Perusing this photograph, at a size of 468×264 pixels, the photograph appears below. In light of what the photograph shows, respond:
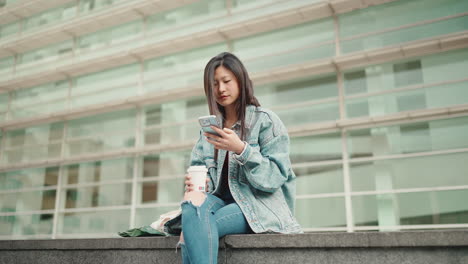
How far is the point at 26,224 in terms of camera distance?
557 inches

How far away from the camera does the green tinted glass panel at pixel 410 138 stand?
29.7ft

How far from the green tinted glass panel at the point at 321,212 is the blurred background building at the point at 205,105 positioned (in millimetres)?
25

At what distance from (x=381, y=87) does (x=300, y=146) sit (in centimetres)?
233

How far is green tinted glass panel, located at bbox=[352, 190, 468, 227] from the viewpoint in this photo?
8734 millimetres

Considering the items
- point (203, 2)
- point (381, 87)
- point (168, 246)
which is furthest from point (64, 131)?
point (168, 246)

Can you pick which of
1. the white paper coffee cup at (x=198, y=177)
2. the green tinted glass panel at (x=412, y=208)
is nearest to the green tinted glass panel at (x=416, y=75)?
the green tinted glass panel at (x=412, y=208)

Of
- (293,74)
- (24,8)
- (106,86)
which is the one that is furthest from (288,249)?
(24,8)

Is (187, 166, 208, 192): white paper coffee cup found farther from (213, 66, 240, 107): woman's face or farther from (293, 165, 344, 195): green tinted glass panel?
(293, 165, 344, 195): green tinted glass panel

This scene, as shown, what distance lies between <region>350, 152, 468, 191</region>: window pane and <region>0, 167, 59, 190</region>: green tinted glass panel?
9.57m

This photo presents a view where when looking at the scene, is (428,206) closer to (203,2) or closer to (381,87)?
(381,87)

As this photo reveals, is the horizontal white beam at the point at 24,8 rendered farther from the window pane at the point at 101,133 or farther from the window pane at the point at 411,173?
the window pane at the point at 411,173

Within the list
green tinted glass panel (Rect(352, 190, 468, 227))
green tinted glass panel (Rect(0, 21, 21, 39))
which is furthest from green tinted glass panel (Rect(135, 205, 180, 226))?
green tinted glass panel (Rect(0, 21, 21, 39))

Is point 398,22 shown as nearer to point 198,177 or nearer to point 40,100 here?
point 198,177

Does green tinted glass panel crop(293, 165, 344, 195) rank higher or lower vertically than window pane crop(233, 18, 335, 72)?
lower
